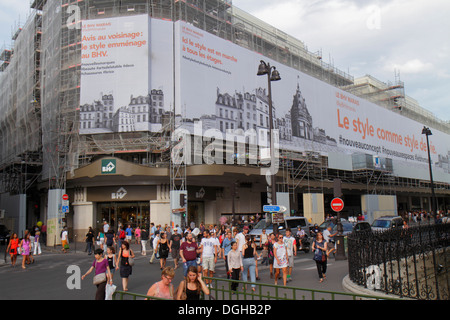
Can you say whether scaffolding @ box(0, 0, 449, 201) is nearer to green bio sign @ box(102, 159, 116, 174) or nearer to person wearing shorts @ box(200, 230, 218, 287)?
green bio sign @ box(102, 159, 116, 174)

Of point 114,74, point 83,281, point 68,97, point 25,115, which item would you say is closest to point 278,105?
point 114,74

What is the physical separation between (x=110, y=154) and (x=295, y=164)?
70.5 ft

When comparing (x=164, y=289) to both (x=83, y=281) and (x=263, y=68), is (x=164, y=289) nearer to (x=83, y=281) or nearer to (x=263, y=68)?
(x=83, y=281)

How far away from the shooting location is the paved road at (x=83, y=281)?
36.2 ft

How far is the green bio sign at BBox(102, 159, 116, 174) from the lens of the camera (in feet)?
97.0

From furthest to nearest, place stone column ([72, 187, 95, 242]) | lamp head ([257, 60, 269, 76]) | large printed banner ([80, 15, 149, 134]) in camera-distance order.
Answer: stone column ([72, 187, 95, 242])
large printed banner ([80, 15, 149, 134])
lamp head ([257, 60, 269, 76])

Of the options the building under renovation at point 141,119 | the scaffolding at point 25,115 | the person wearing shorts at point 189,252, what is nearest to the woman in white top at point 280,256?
the person wearing shorts at point 189,252

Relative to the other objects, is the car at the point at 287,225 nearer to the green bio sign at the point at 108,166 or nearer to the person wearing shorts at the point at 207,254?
the person wearing shorts at the point at 207,254

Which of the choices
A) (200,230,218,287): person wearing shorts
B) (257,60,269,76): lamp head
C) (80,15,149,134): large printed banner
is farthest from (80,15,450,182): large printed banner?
(200,230,218,287): person wearing shorts

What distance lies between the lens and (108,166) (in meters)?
29.6

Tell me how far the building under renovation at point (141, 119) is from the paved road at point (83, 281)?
32.1ft

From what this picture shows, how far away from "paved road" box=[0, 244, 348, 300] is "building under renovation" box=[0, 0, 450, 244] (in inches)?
385

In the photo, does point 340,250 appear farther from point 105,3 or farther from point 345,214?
point 345,214
